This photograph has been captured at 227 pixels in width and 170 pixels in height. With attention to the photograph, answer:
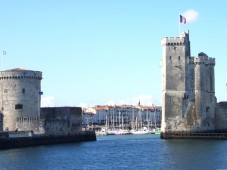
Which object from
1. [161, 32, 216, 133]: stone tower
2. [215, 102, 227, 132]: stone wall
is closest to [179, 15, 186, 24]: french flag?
[161, 32, 216, 133]: stone tower

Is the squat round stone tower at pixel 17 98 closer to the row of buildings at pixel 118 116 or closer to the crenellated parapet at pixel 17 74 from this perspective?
the crenellated parapet at pixel 17 74

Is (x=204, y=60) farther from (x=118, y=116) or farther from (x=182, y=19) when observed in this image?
(x=118, y=116)

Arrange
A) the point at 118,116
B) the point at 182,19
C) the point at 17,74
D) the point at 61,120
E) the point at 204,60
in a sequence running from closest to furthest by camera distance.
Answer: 1. the point at 17,74
2. the point at 61,120
3. the point at 182,19
4. the point at 204,60
5. the point at 118,116

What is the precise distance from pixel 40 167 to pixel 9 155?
8.84 meters

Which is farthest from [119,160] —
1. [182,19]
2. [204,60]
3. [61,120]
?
[204,60]

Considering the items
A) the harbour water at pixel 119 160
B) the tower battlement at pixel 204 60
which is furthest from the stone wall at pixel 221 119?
the harbour water at pixel 119 160

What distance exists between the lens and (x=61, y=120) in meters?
61.2

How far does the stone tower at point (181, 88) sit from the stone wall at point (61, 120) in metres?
10.5

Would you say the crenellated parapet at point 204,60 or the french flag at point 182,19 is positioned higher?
the french flag at point 182,19

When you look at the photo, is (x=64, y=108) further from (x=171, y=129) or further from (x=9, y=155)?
(x=9, y=155)

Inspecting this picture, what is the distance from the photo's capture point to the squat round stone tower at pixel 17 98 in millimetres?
59438

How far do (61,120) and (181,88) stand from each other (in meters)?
14.9

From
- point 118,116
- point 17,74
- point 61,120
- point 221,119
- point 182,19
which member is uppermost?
point 182,19

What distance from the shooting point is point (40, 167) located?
36500 mm
